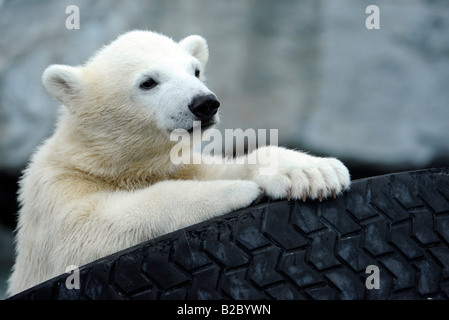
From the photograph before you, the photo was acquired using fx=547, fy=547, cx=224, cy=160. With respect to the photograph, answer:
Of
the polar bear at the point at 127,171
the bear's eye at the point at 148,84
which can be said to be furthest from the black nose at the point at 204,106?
the bear's eye at the point at 148,84

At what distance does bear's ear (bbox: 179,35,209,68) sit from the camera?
347 centimetres

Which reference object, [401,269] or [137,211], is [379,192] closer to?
[401,269]

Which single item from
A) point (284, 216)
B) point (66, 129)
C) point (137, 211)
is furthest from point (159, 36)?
point (284, 216)

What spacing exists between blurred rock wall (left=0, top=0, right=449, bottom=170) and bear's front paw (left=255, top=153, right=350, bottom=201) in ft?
10.6

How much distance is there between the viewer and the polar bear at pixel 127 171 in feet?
7.56

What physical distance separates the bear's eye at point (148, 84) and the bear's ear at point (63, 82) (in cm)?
38

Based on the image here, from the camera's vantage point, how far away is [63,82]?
122 inches

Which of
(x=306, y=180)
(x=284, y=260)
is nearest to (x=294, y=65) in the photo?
(x=306, y=180)

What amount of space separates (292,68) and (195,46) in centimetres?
256

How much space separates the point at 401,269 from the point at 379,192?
0.29 meters

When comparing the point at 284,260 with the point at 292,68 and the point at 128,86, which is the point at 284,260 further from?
the point at 292,68

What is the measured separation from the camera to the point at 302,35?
232 inches

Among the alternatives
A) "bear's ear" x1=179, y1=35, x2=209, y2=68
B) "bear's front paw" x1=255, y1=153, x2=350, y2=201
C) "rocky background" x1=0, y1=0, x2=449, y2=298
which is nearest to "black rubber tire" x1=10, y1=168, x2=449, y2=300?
"bear's front paw" x1=255, y1=153, x2=350, y2=201

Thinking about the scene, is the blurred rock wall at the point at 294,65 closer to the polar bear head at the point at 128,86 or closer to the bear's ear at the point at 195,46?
the bear's ear at the point at 195,46
